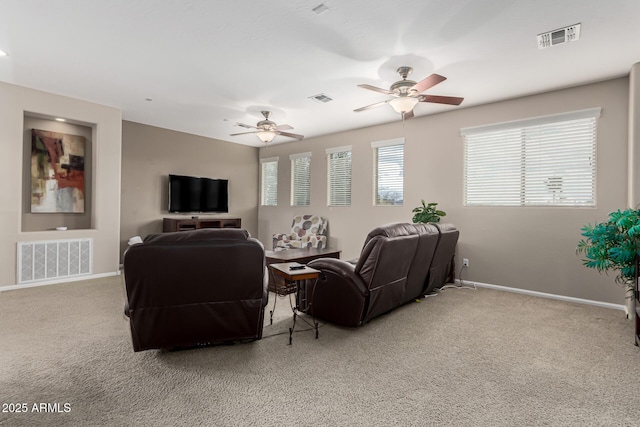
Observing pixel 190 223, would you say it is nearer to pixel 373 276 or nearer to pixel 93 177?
pixel 93 177

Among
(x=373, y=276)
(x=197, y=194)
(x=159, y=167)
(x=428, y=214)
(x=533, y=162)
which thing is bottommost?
(x=373, y=276)

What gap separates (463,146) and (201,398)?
16.5 feet

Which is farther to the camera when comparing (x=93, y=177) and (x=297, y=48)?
(x=93, y=177)

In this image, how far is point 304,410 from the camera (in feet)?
6.23

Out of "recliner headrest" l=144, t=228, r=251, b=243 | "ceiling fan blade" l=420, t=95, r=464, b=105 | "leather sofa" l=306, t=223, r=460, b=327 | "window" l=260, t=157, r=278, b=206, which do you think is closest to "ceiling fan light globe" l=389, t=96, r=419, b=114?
"ceiling fan blade" l=420, t=95, r=464, b=105

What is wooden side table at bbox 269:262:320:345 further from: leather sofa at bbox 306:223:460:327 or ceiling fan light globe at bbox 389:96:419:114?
ceiling fan light globe at bbox 389:96:419:114

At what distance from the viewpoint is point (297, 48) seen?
3.42 meters

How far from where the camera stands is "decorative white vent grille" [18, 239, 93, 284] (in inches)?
Answer: 185

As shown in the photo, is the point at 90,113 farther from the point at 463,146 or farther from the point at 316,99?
the point at 463,146

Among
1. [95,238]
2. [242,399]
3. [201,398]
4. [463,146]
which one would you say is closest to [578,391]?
[242,399]

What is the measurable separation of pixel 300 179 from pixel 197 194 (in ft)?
7.75

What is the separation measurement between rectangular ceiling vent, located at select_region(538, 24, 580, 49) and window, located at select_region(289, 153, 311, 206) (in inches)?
198

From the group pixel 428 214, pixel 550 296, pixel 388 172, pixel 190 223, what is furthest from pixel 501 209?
pixel 190 223

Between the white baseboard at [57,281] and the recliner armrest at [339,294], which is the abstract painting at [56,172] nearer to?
the white baseboard at [57,281]
